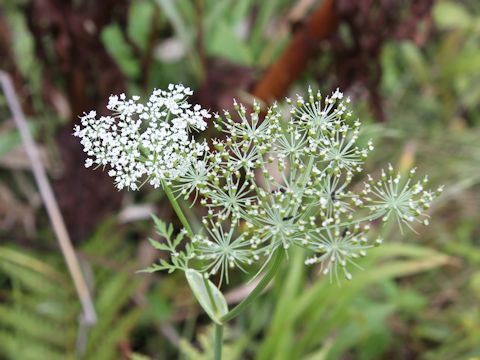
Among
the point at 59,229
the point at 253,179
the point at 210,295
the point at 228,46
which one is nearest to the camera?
the point at 253,179

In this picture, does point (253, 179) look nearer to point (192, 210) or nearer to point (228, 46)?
point (192, 210)

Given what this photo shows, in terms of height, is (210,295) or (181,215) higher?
(181,215)

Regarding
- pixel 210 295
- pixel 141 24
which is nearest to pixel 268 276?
pixel 210 295

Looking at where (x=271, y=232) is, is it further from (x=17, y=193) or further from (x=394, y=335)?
(x=17, y=193)

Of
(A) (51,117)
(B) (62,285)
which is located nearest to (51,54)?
(A) (51,117)

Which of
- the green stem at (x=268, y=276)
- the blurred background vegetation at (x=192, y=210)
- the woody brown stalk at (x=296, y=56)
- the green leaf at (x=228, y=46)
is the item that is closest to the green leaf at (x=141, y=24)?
the blurred background vegetation at (x=192, y=210)

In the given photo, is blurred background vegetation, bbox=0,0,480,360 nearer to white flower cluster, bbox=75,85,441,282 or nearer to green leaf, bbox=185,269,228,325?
green leaf, bbox=185,269,228,325

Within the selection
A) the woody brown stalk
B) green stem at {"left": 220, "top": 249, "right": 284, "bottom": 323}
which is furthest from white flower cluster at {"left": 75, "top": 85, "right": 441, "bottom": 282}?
the woody brown stalk
